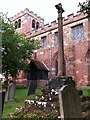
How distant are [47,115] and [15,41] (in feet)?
43.5

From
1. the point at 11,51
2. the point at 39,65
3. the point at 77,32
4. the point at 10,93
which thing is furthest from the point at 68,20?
the point at 10,93

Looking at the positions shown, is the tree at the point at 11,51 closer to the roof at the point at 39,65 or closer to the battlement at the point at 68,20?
the roof at the point at 39,65

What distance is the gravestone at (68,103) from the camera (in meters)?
5.07

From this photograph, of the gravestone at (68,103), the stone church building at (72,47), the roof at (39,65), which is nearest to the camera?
the gravestone at (68,103)

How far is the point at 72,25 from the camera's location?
24.9m

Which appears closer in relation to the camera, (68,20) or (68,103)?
(68,103)

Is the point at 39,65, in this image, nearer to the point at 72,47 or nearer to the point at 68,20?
the point at 72,47

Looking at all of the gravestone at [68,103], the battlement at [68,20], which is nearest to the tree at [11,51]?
the battlement at [68,20]

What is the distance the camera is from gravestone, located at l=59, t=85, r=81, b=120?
199 inches

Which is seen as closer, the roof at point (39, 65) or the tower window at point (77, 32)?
the tower window at point (77, 32)

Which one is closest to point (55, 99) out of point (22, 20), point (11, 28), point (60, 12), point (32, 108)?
point (32, 108)

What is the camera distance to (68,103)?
525 centimetres

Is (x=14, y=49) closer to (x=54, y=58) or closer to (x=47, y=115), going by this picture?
(x=54, y=58)

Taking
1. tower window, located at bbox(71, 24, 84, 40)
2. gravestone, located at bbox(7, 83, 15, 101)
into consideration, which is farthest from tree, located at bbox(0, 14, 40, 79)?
tower window, located at bbox(71, 24, 84, 40)
